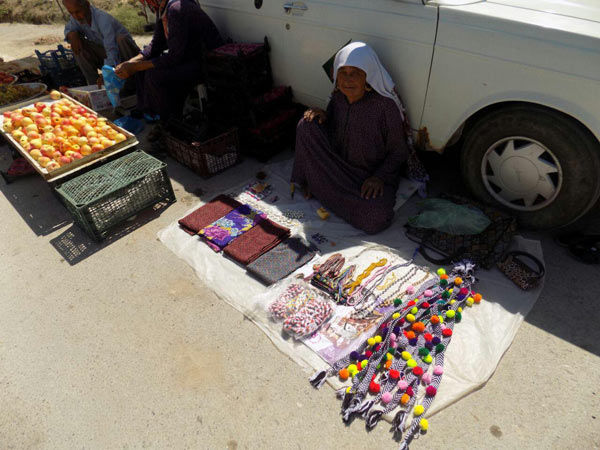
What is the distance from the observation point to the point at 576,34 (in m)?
2.30

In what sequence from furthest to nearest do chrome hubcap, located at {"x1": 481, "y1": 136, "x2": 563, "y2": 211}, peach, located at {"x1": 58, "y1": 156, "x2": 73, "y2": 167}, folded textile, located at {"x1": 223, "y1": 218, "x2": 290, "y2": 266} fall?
peach, located at {"x1": 58, "y1": 156, "x2": 73, "y2": 167} < folded textile, located at {"x1": 223, "y1": 218, "x2": 290, "y2": 266} < chrome hubcap, located at {"x1": 481, "y1": 136, "x2": 563, "y2": 211}

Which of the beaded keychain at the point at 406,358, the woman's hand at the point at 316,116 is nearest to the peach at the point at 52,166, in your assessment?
the woman's hand at the point at 316,116

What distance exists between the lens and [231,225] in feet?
11.1

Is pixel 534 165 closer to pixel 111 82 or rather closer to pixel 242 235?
pixel 242 235

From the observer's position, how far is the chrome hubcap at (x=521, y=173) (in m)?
2.79

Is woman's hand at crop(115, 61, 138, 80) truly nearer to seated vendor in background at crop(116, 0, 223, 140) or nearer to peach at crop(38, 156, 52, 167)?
seated vendor in background at crop(116, 0, 223, 140)

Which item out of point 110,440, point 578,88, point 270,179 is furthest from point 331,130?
point 110,440

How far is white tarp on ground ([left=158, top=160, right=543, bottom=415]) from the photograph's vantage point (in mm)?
2246

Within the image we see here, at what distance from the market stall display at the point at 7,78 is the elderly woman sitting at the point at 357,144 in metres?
4.59

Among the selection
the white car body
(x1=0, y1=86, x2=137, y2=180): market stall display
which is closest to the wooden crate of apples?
(x1=0, y1=86, x2=137, y2=180): market stall display

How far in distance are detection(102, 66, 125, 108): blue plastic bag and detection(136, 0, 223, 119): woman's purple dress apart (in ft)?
0.77

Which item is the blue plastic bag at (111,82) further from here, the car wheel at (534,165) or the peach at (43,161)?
the car wheel at (534,165)

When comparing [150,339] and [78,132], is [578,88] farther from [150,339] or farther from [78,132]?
[78,132]

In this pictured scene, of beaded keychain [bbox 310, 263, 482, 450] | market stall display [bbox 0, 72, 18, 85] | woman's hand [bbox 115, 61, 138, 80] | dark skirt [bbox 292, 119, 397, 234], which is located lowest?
beaded keychain [bbox 310, 263, 482, 450]
